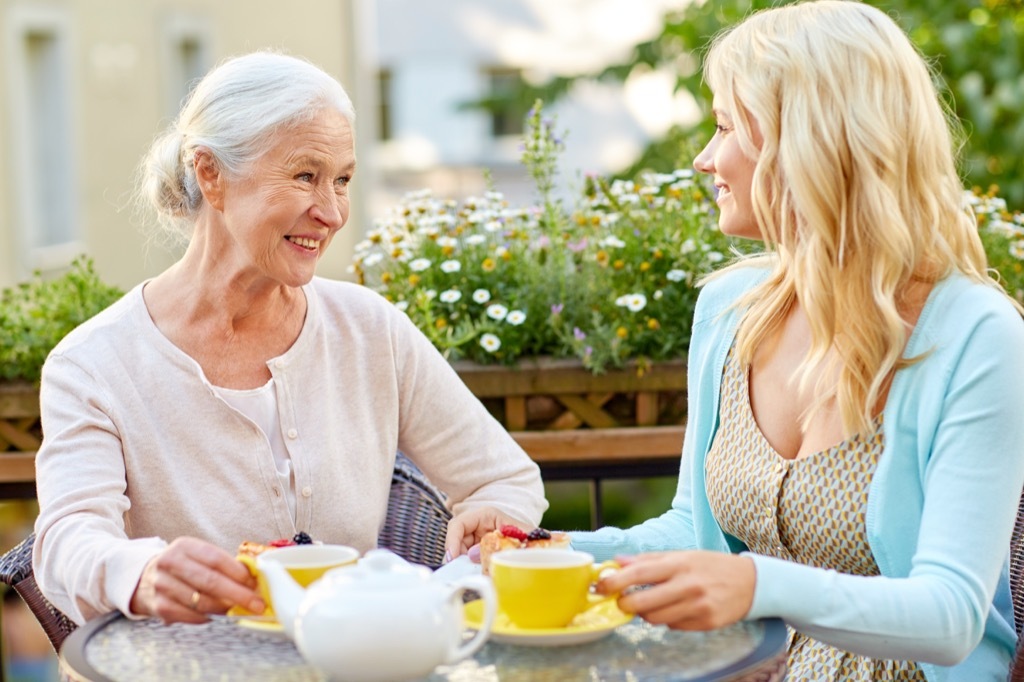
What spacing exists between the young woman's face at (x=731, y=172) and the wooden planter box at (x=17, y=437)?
181cm

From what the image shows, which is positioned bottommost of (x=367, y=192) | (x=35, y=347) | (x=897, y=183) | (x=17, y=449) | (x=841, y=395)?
(x=367, y=192)

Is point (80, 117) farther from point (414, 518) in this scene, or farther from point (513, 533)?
point (513, 533)

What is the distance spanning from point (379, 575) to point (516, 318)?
174cm

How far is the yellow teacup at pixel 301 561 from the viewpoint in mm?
1641

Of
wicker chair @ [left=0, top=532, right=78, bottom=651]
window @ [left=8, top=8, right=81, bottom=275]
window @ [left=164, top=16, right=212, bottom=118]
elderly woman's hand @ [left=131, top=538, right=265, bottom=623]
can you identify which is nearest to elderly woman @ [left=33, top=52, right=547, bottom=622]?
wicker chair @ [left=0, top=532, right=78, bottom=651]

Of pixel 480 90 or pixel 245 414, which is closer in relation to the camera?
pixel 245 414

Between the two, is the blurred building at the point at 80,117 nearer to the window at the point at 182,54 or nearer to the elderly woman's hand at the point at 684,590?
the window at the point at 182,54

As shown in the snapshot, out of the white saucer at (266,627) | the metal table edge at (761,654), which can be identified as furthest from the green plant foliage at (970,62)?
the white saucer at (266,627)

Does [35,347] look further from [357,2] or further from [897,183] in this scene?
[357,2]

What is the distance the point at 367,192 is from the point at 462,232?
9842 mm

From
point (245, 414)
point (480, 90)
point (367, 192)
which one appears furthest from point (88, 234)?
point (480, 90)

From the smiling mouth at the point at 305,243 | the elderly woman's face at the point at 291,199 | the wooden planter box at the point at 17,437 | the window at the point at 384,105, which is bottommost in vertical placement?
the window at the point at 384,105

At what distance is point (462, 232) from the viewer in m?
3.47

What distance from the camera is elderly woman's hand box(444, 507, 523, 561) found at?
91.7 inches
